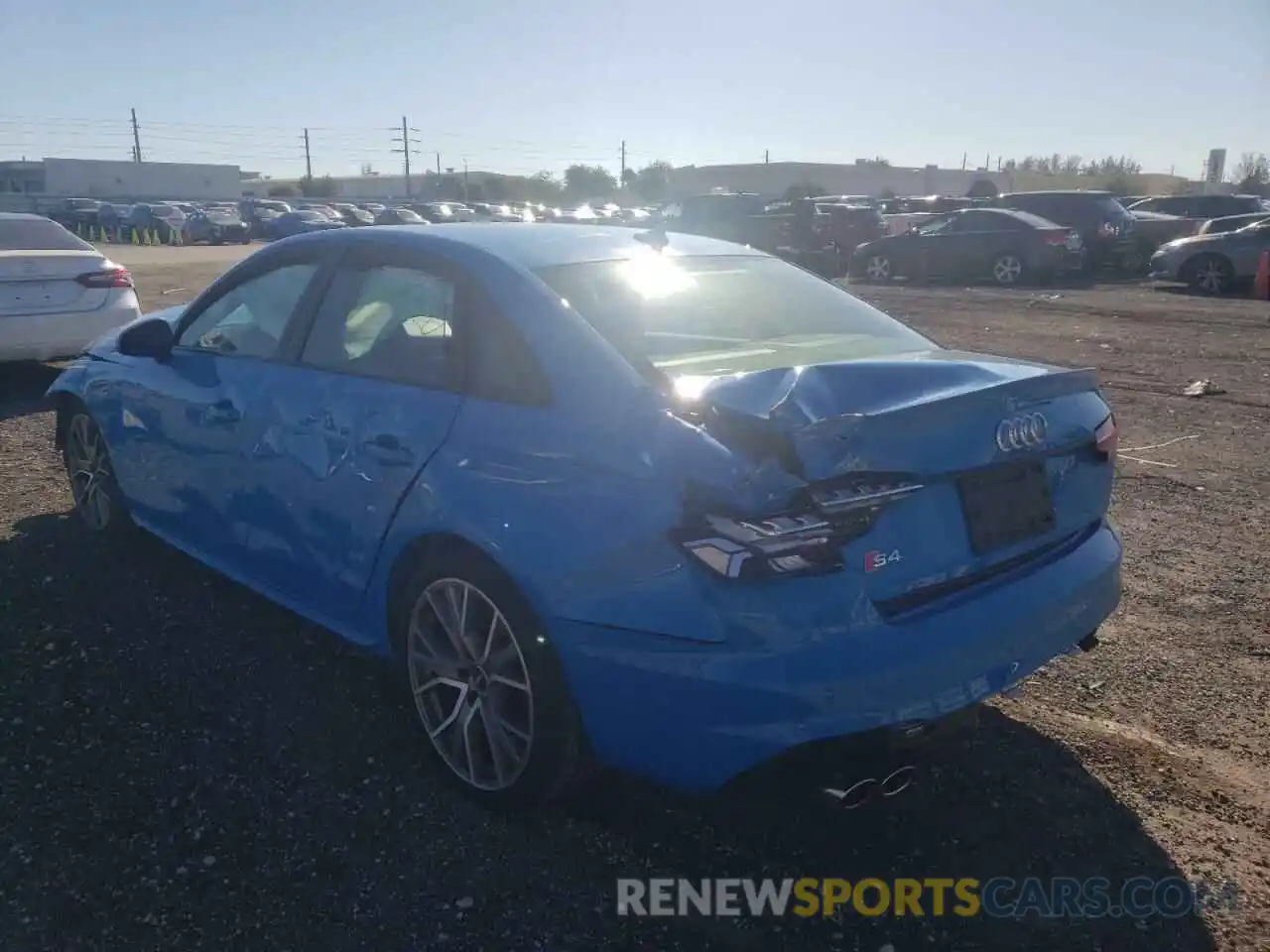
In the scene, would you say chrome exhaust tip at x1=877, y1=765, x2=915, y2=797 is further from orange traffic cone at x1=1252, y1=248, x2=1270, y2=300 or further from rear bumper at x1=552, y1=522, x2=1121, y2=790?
orange traffic cone at x1=1252, y1=248, x2=1270, y2=300

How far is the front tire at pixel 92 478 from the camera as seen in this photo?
5.10 metres

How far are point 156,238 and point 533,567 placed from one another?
4763 cm

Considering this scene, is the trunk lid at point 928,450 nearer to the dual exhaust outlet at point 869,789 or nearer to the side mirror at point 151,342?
the dual exhaust outlet at point 869,789

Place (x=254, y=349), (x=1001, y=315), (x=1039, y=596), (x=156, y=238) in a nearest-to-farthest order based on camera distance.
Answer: (x=1039, y=596) < (x=254, y=349) < (x=1001, y=315) < (x=156, y=238)

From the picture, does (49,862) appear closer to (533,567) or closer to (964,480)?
(533,567)

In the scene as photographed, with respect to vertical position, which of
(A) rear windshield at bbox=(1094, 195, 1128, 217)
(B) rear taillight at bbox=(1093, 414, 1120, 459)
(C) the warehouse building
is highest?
(C) the warehouse building

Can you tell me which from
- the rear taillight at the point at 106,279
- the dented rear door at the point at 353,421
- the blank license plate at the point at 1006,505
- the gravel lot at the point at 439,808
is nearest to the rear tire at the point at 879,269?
the rear taillight at the point at 106,279

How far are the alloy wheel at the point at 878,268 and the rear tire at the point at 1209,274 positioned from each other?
552cm

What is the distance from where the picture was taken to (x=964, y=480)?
2.66 m

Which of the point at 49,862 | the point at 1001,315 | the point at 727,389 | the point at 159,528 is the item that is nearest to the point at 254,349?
the point at 159,528

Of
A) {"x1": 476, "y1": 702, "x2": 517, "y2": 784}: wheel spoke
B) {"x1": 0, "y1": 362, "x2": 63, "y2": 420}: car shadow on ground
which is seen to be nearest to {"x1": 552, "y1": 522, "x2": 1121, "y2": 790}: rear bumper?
{"x1": 476, "y1": 702, "x2": 517, "y2": 784}: wheel spoke

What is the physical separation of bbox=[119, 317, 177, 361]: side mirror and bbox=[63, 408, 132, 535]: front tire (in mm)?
717

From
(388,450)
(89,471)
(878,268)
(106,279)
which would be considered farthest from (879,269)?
(388,450)

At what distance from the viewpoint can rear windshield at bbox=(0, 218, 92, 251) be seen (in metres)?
9.02
